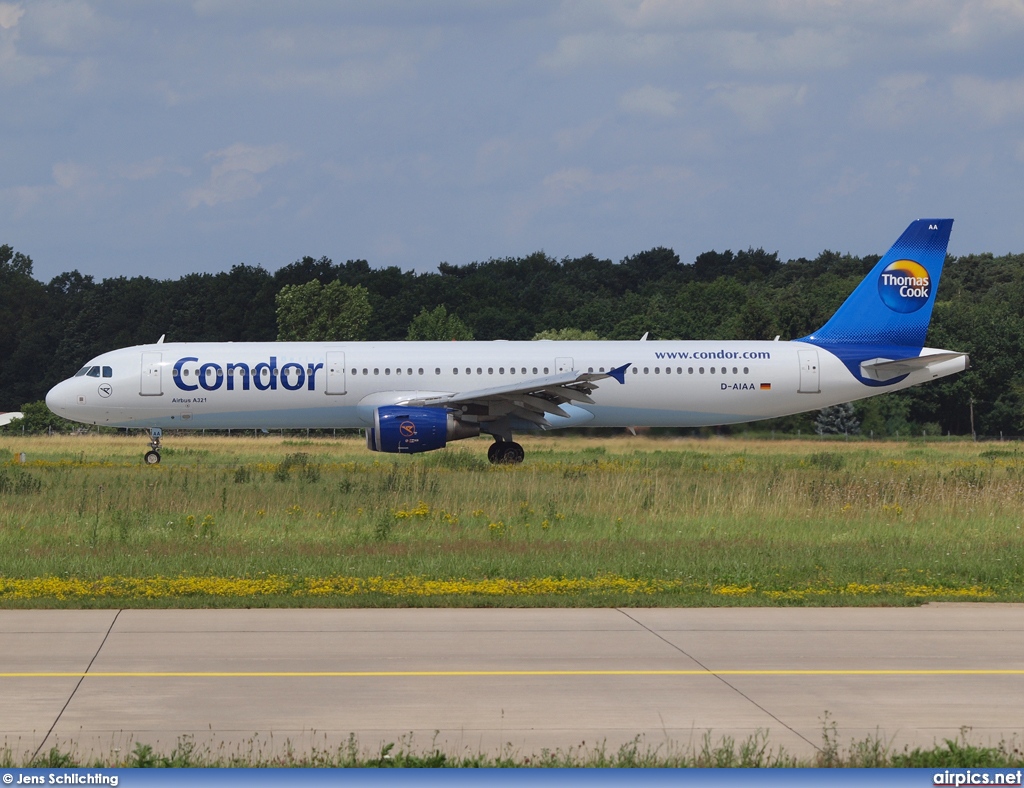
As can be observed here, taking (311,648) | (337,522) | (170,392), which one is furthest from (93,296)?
(311,648)

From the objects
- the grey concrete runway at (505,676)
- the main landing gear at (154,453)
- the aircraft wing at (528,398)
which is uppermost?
the aircraft wing at (528,398)

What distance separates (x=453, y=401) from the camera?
33500 mm

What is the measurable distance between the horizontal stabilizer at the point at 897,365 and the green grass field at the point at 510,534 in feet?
11.6

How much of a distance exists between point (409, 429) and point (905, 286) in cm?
1523

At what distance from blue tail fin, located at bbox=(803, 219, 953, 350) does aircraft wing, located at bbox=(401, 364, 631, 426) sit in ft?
23.6

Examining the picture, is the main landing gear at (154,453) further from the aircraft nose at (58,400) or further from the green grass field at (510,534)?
the aircraft nose at (58,400)

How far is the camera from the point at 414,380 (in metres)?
35.7

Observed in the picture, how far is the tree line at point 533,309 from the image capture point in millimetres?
65438

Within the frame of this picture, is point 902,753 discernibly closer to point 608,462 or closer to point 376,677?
point 376,677

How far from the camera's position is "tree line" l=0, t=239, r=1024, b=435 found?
6544cm

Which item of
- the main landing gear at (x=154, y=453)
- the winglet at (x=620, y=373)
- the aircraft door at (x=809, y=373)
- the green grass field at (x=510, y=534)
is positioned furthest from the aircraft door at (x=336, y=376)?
the aircraft door at (x=809, y=373)

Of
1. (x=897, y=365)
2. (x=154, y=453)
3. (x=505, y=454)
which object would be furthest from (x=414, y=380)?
(x=897, y=365)

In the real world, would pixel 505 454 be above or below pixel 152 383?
below

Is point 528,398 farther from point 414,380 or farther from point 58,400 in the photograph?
point 58,400
